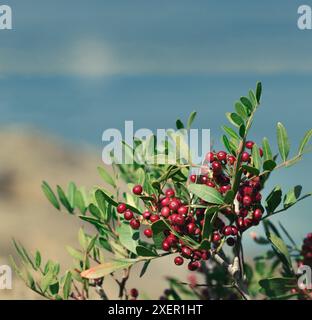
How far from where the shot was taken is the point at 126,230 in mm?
2336

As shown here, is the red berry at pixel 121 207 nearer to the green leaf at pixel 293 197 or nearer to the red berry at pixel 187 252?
the red berry at pixel 187 252

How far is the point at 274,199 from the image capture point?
216 cm

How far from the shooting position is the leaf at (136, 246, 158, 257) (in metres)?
2.12

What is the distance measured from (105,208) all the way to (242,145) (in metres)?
0.63

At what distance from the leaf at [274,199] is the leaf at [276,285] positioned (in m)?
0.24

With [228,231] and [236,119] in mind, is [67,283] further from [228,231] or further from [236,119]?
[236,119]

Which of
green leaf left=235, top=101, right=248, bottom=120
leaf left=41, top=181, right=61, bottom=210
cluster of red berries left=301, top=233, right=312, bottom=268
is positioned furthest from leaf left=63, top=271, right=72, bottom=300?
cluster of red berries left=301, top=233, right=312, bottom=268

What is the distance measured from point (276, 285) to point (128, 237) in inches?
21.1

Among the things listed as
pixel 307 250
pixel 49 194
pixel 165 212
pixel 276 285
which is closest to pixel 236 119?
pixel 165 212

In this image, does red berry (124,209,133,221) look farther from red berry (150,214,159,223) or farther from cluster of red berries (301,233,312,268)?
cluster of red berries (301,233,312,268)

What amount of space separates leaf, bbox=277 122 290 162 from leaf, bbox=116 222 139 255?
0.58m

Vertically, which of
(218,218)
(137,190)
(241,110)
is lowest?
(218,218)
